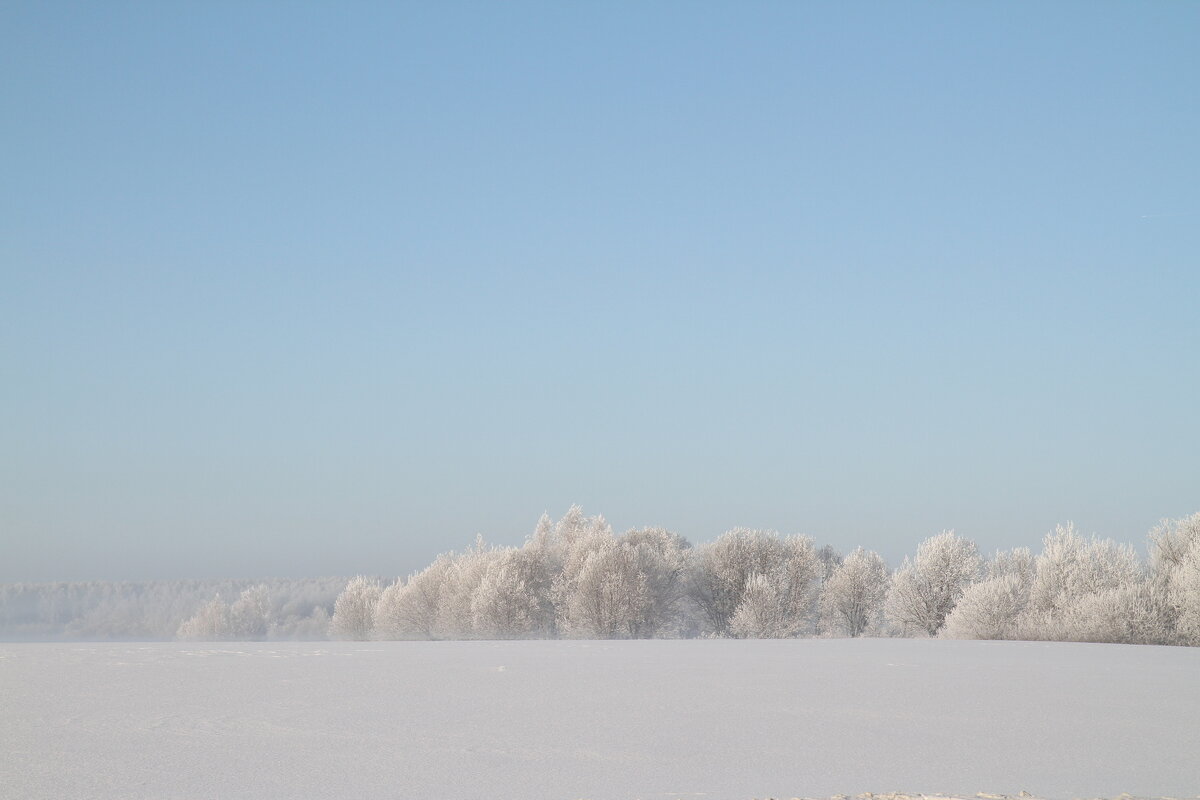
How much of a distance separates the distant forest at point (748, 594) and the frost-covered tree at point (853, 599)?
0.14ft

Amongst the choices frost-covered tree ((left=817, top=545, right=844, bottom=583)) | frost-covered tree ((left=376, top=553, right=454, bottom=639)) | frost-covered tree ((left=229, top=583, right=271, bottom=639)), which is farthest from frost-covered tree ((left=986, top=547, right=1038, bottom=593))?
frost-covered tree ((left=229, top=583, right=271, bottom=639))

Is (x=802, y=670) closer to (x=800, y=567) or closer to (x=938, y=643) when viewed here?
(x=938, y=643)

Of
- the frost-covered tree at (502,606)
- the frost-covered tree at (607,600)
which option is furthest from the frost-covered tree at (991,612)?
the frost-covered tree at (502,606)

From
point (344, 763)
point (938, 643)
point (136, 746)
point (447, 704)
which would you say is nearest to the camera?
point (344, 763)

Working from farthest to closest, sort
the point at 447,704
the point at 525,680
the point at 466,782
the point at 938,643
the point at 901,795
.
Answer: the point at 938,643
the point at 525,680
the point at 447,704
the point at 466,782
the point at 901,795

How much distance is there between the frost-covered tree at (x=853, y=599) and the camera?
27.9 metres

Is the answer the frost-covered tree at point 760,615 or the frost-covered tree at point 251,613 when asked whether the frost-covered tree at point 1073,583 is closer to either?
the frost-covered tree at point 760,615

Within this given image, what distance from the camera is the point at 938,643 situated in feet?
41.4

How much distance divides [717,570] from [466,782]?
24773mm

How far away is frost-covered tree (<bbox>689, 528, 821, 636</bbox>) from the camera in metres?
27.6

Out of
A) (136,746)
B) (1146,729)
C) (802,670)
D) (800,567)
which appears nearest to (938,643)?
(802,670)

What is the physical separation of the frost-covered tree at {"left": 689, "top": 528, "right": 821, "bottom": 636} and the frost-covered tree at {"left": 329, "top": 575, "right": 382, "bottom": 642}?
37.5 feet

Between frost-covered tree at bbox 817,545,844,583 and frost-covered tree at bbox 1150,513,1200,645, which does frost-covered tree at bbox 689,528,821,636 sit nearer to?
frost-covered tree at bbox 817,545,844,583

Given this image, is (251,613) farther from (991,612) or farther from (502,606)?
(991,612)
